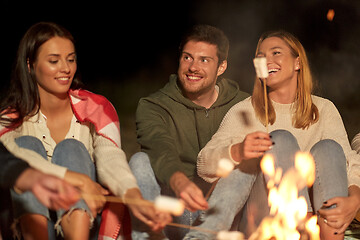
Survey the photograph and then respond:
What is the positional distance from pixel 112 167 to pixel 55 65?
53 centimetres


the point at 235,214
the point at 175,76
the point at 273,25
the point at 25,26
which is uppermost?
the point at 273,25

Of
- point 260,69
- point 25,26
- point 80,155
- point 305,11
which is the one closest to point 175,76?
point 260,69

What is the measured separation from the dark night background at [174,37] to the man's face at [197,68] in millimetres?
1444

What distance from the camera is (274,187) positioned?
6.36 feet

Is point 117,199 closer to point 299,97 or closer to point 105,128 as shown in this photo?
point 105,128

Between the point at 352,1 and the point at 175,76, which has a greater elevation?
the point at 352,1

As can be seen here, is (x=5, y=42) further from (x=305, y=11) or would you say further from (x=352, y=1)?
(x=352, y=1)

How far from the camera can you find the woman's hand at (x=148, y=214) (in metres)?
1.75

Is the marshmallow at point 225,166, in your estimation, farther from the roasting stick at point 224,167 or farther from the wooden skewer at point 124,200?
the wooden skewer at point 124,200

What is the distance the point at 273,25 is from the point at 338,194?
2139 millimetres

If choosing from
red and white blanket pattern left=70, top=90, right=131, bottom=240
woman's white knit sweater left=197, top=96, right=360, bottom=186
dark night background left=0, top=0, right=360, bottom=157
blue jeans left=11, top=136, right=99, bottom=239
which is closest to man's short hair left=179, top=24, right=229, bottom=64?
woman's white knit sweater left=197, top=96, right=360, bottom=186

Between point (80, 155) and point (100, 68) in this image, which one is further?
point (100, 68)

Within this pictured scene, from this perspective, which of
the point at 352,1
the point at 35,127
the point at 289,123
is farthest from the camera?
the point at 352,1

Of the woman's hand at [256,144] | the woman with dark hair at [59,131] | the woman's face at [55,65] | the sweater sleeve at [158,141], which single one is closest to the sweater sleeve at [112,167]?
the woman with dark hair at [59,131]
